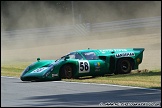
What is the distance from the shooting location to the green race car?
16.2 m

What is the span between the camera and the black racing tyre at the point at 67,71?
1647cm

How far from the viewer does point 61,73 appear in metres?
16.5

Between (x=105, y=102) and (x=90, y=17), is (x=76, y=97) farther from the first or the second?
(x=90, y=17)

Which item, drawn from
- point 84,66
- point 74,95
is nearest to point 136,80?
point 84,66

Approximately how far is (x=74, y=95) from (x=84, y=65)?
507 centimetres

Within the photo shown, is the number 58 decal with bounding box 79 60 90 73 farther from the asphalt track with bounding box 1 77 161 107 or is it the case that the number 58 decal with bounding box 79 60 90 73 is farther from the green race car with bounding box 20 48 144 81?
the asphalt track with bounding box 1 77 161 107

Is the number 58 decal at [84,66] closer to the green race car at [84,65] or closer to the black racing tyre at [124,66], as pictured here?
the green race car at [84,65]

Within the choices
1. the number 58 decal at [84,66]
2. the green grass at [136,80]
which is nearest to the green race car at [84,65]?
the number 58 decal at [84,66]

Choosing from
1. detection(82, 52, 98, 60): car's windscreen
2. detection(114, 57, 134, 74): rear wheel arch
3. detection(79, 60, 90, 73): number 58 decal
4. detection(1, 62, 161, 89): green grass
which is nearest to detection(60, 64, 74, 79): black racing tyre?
detection(79, 60, 90, 73): number 58 decal

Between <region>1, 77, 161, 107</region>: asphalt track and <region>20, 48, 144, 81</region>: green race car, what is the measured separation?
1.50 metres

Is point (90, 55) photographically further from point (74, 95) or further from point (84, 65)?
point (74, 95)

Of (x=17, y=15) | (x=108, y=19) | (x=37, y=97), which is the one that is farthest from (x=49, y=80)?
(x=17, y=15)

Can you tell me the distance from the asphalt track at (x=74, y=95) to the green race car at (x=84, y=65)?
1.50 m

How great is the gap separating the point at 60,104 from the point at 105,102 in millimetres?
895
